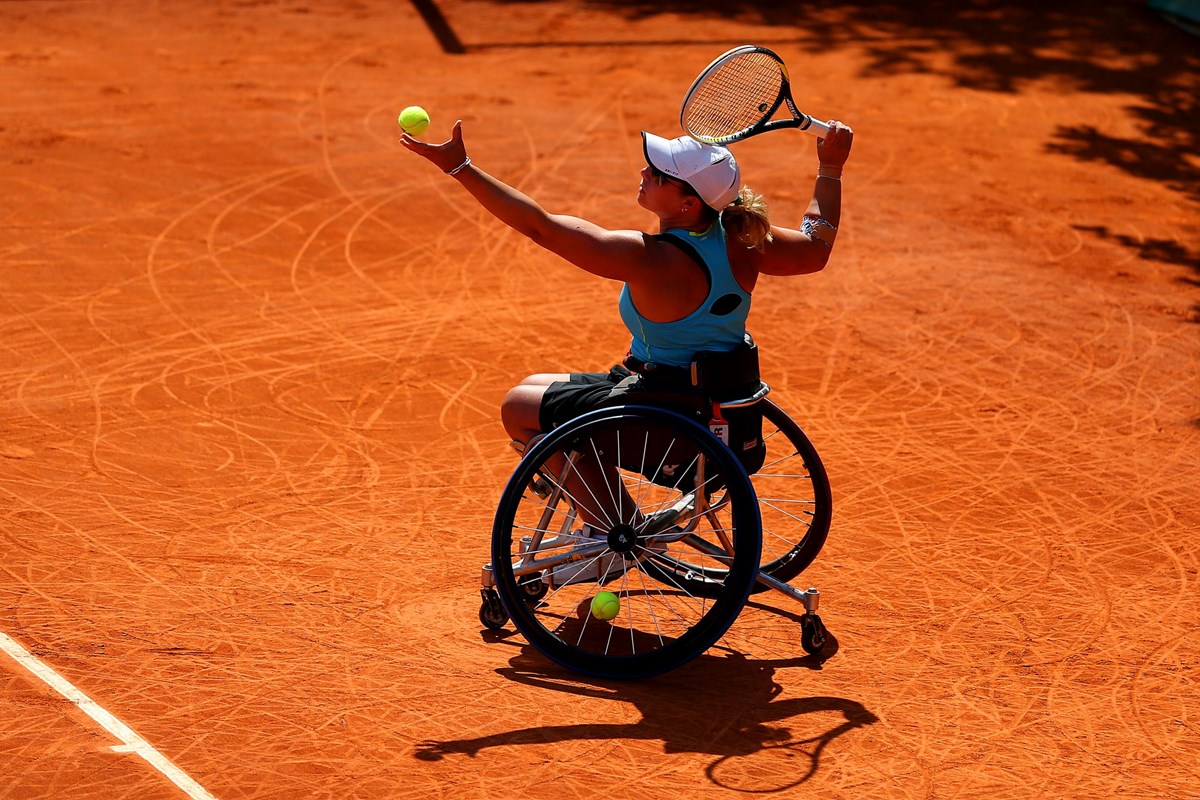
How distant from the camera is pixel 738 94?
199 inches

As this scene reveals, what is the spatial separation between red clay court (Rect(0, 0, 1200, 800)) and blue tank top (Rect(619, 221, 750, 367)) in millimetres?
1114

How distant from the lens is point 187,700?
436 cm

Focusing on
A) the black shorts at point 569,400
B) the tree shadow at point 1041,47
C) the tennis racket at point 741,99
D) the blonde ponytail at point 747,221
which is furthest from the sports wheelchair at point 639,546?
the tree shadow at point 1041,47

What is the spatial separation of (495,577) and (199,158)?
634 centimetres

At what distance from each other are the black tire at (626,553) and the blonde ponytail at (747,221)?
68 centimetres

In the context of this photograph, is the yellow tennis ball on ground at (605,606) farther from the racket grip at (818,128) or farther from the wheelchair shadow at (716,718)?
the racket grip at (818,128)

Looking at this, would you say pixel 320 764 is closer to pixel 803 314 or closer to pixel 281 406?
pixel 281 406

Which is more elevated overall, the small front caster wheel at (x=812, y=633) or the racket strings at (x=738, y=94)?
the racket strings at (x=738, y=94)

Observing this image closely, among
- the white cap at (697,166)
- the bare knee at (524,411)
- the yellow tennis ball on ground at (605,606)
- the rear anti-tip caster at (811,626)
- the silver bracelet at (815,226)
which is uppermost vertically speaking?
the white cap at (697,166)

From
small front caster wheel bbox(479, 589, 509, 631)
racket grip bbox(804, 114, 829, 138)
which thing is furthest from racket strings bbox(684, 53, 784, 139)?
small front caster wheel bbox(479, 589, 509, 631)

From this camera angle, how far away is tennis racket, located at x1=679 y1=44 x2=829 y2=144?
484cm

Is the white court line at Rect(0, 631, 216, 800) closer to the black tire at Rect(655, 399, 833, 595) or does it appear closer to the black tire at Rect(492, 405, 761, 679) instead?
the black tire at Rect(492, 405, 761, 679)

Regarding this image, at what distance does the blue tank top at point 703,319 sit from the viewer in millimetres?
4641

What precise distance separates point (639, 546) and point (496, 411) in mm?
2260
